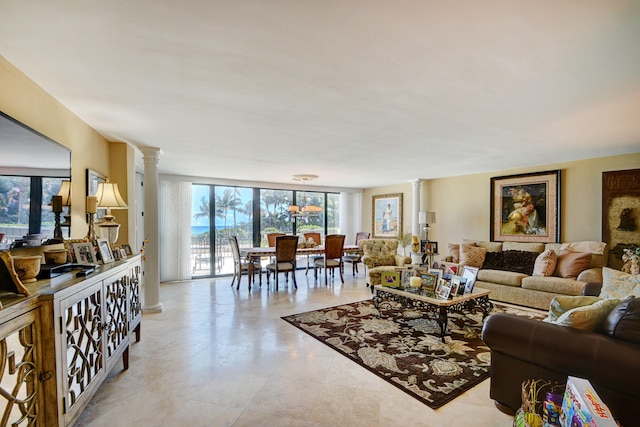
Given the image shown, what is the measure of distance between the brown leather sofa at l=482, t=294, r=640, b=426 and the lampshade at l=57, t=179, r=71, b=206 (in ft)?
10.8

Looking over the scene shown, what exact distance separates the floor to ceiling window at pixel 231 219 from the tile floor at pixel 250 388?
3.30m

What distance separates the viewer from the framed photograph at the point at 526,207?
16.9 feet

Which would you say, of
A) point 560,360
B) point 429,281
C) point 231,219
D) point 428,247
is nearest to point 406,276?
point 429,281

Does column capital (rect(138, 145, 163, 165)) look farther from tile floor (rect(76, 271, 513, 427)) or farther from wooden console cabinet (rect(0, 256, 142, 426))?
wooden console cabinet (rect(0, 256, 142, 426))

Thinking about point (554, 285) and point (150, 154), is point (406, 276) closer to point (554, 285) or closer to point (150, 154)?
point (554, 285)

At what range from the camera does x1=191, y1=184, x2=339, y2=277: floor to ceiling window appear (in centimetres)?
699

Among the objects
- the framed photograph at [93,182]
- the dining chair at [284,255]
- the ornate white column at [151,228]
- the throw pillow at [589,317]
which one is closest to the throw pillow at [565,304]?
the throw pillow at [589,317]

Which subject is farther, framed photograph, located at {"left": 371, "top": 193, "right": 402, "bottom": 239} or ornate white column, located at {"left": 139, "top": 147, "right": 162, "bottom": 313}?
framed photograph, located at {"left": 371, "top": 193, "right": 402, "bottom": 239}

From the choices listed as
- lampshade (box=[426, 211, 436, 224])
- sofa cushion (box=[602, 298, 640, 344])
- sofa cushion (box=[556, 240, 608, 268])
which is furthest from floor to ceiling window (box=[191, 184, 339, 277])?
sofa cushion (box=[602, 298, 640, 344])

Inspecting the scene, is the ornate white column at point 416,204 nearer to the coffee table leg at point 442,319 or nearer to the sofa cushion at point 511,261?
the sofa cushion at point 511,261

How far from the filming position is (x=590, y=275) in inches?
160

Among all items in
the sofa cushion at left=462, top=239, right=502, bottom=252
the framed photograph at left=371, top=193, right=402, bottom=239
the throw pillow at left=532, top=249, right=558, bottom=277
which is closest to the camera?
the throw pillow at left=532, top=249, right=558, bottom=277

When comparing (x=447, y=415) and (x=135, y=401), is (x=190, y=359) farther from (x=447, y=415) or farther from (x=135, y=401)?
(x=447, y=415)

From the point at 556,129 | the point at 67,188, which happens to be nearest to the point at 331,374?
the point at 67,188
